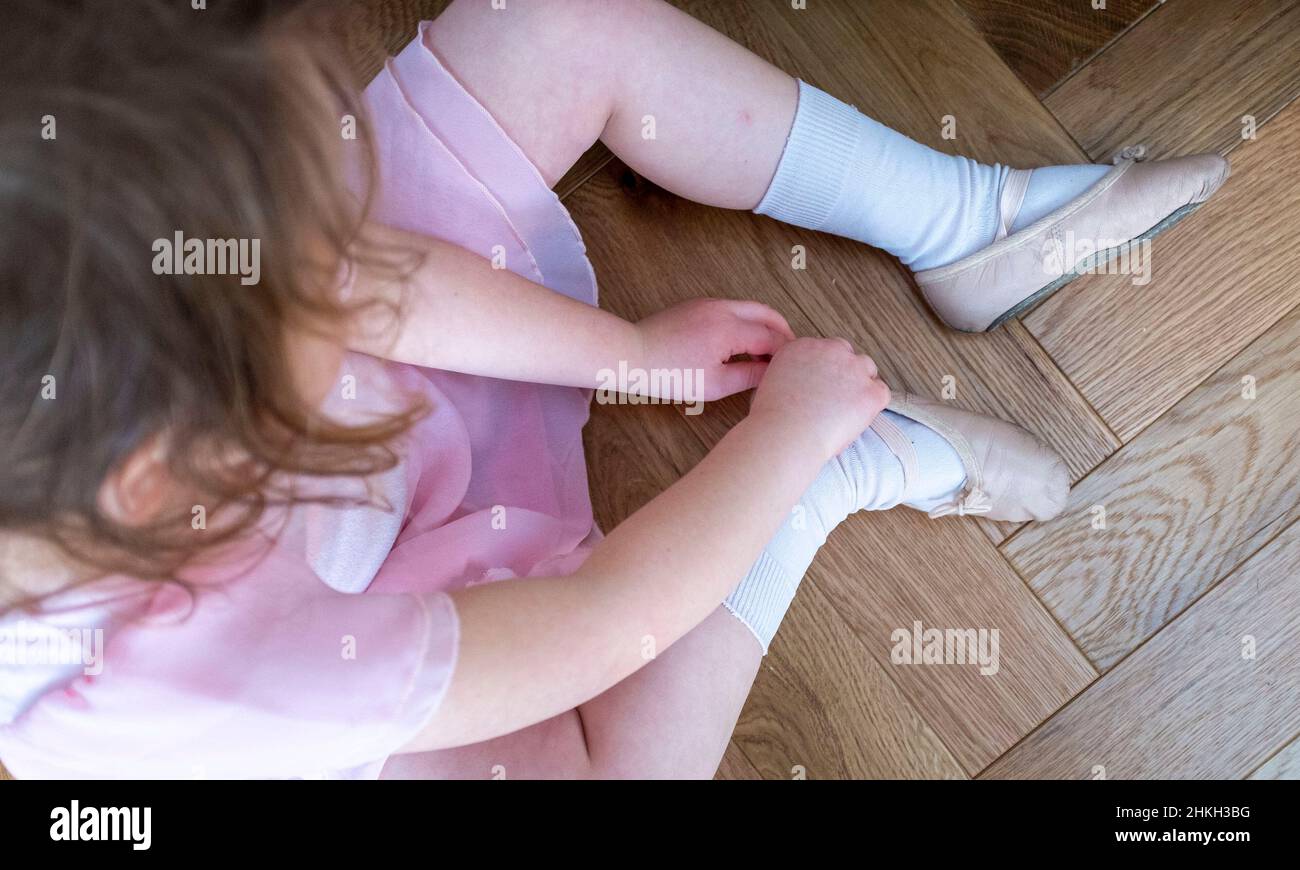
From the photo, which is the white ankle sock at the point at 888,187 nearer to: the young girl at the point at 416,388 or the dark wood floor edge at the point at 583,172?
the young girl at the point at 416,388

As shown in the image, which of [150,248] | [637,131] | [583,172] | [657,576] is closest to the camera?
[150,248]

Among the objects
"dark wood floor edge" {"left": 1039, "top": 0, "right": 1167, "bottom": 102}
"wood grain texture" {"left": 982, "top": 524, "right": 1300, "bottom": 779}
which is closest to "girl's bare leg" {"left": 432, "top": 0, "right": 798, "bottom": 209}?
"dark wood floor edge" {"left": 1039, "top": 0, "right": 1167, "bottom": 102}

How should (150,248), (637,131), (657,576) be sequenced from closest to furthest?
(150,248)
(657,576)
(637,131)

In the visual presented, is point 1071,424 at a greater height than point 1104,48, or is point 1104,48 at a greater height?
point 1104,48

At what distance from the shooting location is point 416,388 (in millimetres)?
642

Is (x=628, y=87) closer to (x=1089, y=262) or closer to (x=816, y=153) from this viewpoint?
(x=816, y=153)

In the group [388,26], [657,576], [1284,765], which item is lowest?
[1284,765]

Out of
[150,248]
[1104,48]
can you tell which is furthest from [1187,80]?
[150,248]

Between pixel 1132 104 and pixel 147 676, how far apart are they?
2.51 ft

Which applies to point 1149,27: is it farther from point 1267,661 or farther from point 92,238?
point 92,238

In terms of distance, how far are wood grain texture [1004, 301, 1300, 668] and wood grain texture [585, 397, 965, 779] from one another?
136 mm

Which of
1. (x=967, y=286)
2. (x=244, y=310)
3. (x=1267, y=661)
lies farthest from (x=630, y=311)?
(x=1267, y=661)

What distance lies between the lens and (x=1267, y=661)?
2.38ft

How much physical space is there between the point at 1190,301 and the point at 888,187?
0.82ft
